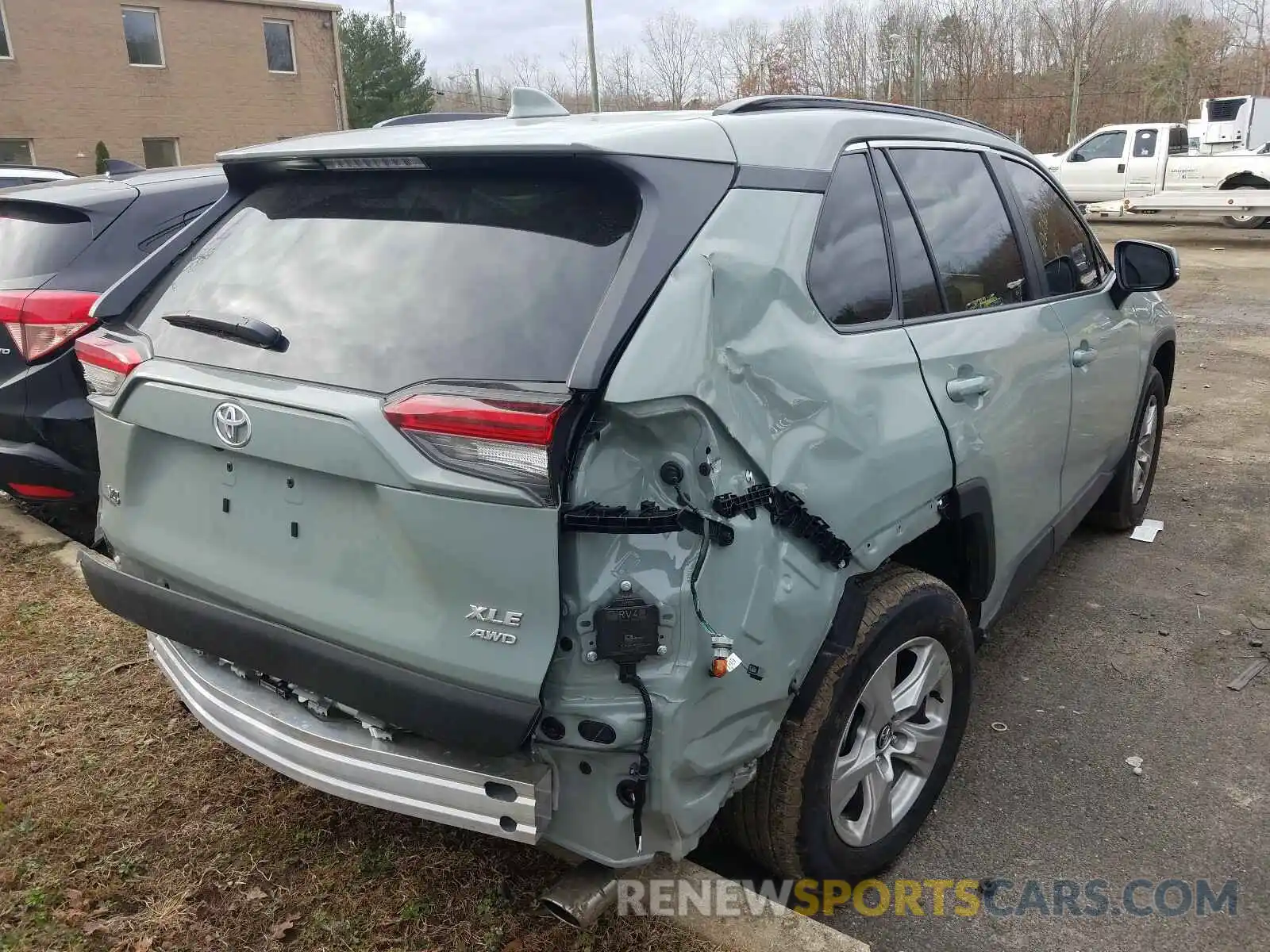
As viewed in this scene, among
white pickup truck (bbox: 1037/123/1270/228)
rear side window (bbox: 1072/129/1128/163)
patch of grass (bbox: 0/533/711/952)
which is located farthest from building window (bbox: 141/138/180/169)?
patch of grass (bbox: 0/533/711/952)

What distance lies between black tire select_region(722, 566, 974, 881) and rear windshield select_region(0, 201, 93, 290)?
395 centimetres

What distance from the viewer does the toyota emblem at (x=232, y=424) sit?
2172 millimetres

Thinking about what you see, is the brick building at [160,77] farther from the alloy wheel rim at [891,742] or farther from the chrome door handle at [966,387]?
the alloy wheel rim at [891,742]

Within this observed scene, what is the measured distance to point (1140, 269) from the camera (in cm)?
415

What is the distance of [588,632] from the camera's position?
1.91 meters

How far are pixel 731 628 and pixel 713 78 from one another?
158ft

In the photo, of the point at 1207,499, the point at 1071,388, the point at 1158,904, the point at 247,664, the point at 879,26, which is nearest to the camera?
the point at 247,664

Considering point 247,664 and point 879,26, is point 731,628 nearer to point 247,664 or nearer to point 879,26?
point 247,664

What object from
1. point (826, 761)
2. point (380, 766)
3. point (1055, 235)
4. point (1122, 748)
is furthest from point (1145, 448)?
point (380, 766)

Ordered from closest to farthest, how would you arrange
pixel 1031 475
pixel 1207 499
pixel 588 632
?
pixel 588 632
pixel 1031 475
pixel 1207 499

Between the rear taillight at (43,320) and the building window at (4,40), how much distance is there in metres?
28.3

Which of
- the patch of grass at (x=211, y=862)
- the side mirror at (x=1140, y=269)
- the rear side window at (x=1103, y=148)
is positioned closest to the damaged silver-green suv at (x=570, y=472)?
the patch of grass at (x=211, y=862)

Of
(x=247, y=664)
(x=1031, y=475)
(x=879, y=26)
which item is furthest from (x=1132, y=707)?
(x=879, y=26)

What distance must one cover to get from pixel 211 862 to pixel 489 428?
1.68 m
